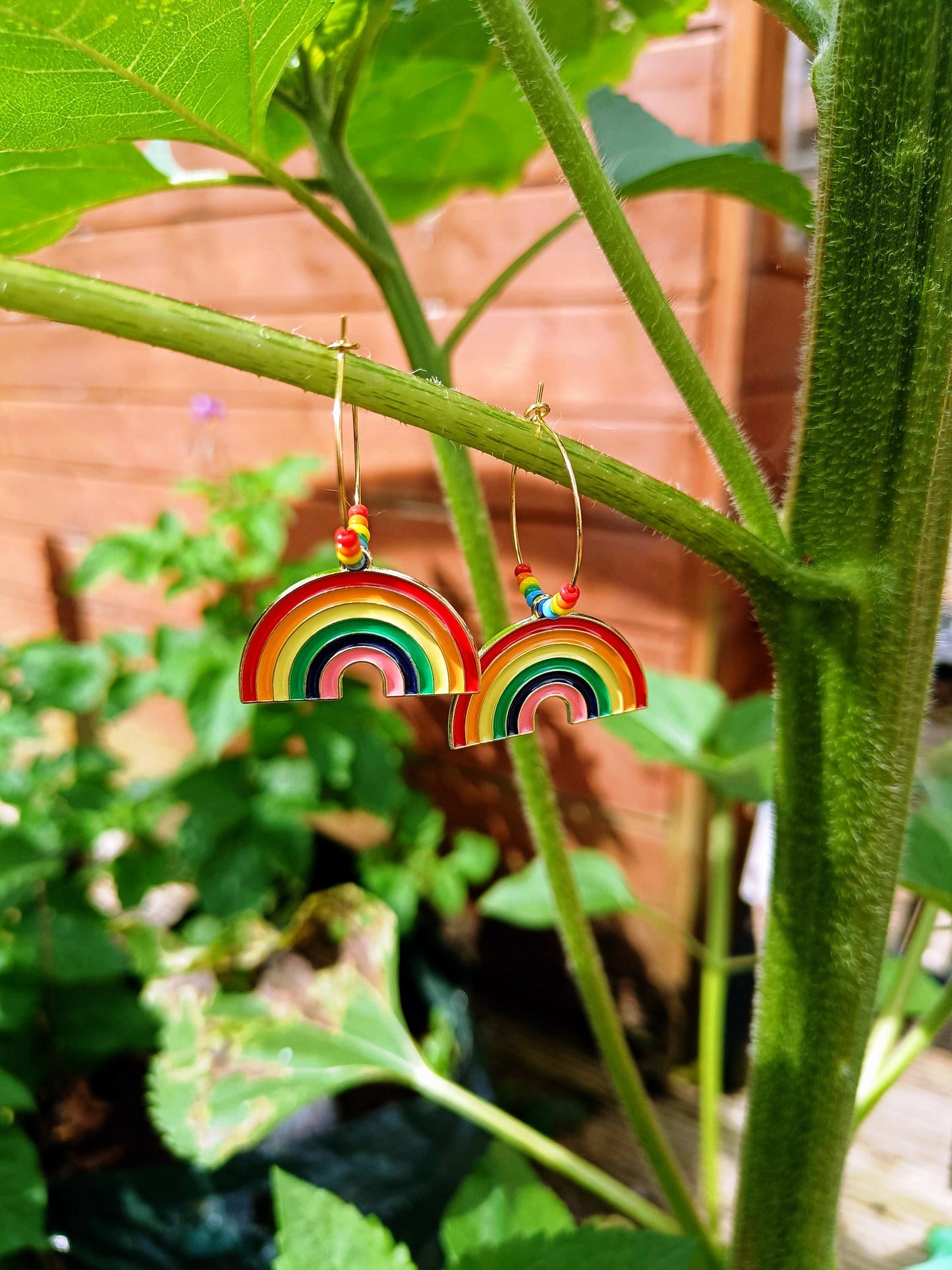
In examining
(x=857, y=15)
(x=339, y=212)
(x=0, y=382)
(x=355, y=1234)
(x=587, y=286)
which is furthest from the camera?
(x=0, y=382)

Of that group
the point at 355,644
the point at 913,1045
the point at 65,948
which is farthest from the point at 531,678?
the point at 65,948

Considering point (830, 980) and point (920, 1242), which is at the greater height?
point (830, 980)

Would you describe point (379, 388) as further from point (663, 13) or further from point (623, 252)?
point (663, 13)

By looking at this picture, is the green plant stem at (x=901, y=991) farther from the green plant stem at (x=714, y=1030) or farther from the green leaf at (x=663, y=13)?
the green leaf at (x=663, y=13)

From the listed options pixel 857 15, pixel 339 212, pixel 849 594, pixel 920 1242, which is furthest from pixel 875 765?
pixel 339 212

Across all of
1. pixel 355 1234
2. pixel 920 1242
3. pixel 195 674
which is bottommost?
pixel 920 1242

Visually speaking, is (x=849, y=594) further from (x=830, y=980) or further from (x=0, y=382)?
(x=0, y=382)
